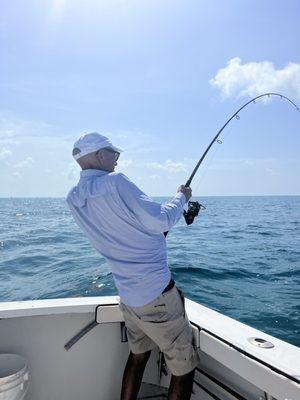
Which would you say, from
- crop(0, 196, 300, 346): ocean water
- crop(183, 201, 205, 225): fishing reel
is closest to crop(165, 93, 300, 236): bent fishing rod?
crop(183, 201, 205, 225): fishing reel

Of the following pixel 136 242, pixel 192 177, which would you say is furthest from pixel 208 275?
pixel 136 242

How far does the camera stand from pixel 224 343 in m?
1.90

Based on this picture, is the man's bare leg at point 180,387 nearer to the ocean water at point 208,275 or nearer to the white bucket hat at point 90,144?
the white bucket hat at point 90,144

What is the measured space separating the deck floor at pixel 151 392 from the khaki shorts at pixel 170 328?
766mm

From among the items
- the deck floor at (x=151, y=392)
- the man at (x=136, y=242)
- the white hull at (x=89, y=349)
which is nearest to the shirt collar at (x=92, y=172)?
the man at (x=136, y=242)

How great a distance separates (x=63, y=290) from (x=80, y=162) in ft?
17.1

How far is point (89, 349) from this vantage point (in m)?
2.50

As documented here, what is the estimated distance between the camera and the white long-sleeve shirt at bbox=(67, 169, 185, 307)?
1813 millimetres

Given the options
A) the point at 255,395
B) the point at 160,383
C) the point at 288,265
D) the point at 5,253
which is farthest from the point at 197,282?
the point at 5,253

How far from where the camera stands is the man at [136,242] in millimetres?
1824

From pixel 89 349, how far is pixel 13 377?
57 centimetres

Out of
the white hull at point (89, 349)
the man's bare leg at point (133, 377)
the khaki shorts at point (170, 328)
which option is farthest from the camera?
the man's bare leg at point (133, 377)

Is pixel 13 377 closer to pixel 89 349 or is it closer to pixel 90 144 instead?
pixel 89 349

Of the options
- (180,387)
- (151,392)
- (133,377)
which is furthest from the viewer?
(151,392)
